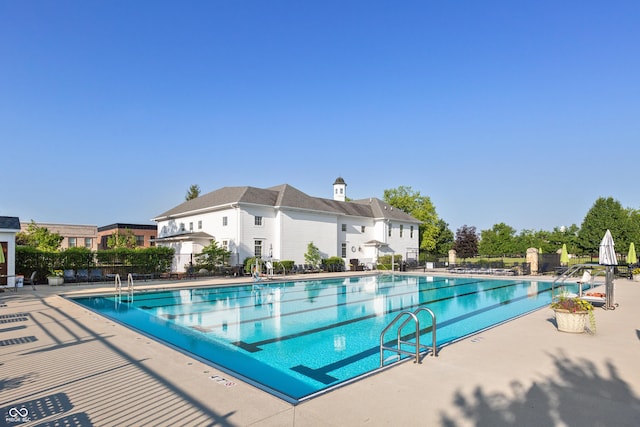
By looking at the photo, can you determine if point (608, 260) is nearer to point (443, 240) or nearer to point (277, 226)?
point (277, 226)

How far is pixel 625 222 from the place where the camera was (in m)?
32.9

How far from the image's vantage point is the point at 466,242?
54.7m

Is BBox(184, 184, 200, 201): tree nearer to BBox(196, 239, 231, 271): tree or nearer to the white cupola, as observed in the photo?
the white cupola

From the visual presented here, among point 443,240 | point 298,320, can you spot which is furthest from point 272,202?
point 443,240

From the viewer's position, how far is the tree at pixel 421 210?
49656 mm

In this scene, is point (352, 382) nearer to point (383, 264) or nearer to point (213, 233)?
point (213, 233)

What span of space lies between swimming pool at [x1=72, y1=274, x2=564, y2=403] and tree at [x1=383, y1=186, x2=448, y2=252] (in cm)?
2903

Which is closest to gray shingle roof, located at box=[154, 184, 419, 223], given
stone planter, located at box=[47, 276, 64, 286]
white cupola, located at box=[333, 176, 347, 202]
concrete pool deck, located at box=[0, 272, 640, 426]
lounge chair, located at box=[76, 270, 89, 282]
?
white cupola, located at box=[333, 176, 347, 202]

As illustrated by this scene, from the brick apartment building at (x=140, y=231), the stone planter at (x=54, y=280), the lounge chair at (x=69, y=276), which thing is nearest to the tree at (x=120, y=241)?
the brick apartment building at (x=140, y=231)

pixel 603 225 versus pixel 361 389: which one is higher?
pixel 603 225

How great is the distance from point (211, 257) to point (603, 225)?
1325 inches

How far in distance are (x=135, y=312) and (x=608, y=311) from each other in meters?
14.0

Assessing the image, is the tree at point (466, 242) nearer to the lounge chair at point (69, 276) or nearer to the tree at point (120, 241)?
the tree at point (120, 241)

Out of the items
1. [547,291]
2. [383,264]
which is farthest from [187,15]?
[383,264]
